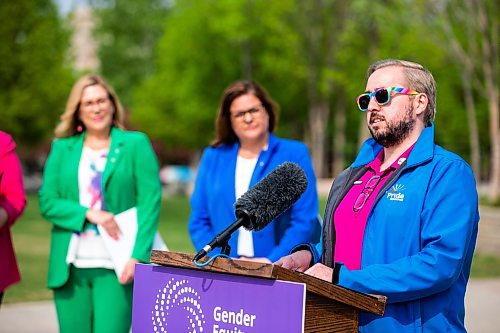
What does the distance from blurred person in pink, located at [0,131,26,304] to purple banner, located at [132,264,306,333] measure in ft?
7.09

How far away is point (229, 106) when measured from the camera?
5.12 metres

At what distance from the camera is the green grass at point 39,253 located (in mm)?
9984

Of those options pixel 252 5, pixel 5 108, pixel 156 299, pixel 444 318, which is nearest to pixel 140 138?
pixel 156 299

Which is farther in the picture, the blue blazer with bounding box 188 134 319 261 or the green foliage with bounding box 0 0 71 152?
the green foliage with bounding box 0 0 71 152

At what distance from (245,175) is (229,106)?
19.0 inches

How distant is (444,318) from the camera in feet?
9.55

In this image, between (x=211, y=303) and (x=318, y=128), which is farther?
(x=318, y=128)

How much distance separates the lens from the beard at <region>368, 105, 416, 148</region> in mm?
3121

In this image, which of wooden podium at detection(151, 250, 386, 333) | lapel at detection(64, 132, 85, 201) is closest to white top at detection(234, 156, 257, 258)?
lapel at detection(64, 132, 85, 201)

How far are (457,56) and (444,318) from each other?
18.7 metres

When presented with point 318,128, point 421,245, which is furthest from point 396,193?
point 318,128

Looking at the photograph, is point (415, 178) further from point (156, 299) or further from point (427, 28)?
point (427, 28)

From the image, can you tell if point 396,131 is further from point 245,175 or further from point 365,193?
point 245,175

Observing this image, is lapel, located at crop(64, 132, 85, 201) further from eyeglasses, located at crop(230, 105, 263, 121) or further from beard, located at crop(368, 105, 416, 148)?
beard, located at crop(368, 105, 416, 148)
